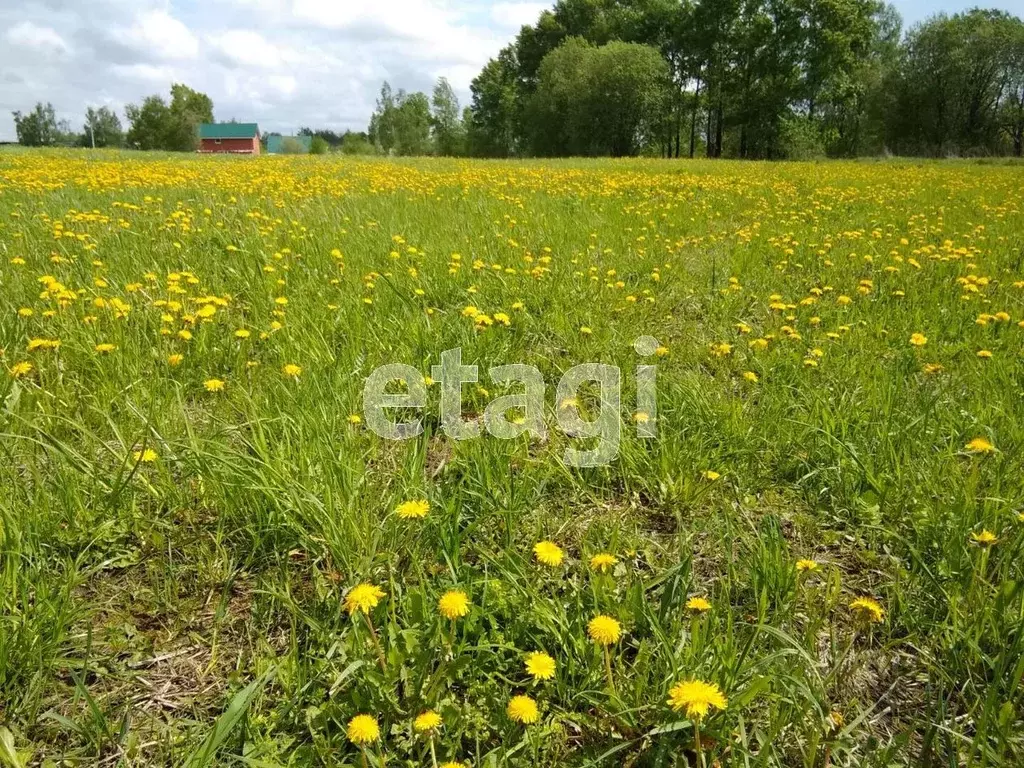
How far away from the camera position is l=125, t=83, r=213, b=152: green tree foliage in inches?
3051

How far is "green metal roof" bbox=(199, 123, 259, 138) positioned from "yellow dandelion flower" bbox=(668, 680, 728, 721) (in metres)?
81.3

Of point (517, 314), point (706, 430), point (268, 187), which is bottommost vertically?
point (706, 430)

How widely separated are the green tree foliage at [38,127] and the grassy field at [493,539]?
125 meters

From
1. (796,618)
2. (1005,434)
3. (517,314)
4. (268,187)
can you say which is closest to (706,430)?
(796,618)

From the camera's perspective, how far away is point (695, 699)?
109 centimetres

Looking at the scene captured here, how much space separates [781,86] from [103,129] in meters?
109

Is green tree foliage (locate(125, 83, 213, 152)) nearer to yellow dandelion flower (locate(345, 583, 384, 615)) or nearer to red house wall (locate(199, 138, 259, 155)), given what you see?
red house wall (locate(199, 138, 259, 155))

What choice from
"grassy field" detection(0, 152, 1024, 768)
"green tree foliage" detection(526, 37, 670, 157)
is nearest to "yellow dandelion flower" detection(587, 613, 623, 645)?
"grassy field" detection(0, 152, 1024, 768)

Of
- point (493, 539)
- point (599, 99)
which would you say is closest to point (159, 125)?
point (599, 99)

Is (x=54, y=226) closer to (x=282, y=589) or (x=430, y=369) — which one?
(x=430, y=369)

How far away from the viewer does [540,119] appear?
46781mm

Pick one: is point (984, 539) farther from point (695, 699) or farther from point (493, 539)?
point (493, 539)

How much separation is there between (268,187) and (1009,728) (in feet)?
29.3

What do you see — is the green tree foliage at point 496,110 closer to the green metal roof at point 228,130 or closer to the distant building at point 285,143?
the distant building at point 285,143
